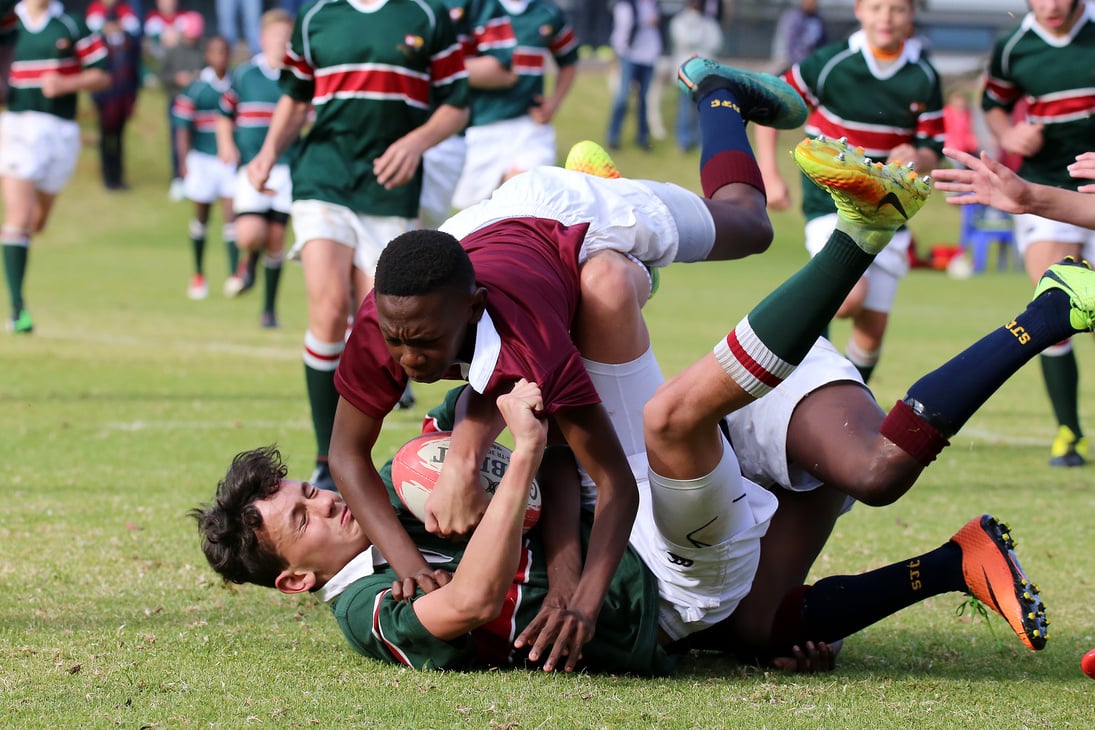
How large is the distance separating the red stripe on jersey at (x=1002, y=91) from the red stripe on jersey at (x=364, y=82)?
3.26 m

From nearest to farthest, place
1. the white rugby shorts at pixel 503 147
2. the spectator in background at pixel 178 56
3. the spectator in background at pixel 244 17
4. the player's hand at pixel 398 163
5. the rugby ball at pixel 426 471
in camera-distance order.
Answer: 1. the rugby ball at pixel 426 471
2. the player's hand at pixel 398 163
3. the white rugby shorts at pixel 503 147
4. the spectator in background at pixel 178 56
5. the spectator in background at pixel 244 17

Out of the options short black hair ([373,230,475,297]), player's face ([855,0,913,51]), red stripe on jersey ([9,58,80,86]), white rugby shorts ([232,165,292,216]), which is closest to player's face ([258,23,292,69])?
white rugby shorts ([232,165,292,216])

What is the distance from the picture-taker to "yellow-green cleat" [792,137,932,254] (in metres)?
3.22

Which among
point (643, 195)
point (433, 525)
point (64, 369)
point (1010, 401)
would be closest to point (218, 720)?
point (433, 525)

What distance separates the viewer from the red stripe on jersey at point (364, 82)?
662cm

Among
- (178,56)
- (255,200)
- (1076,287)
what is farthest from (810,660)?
(178,56)

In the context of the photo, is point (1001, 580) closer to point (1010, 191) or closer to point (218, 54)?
point (1010, 191)

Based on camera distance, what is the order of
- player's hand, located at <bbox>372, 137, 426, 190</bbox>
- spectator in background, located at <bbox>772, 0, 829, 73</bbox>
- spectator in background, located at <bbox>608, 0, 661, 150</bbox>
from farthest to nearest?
1. spectator in background, located at <bbox>608, 0, 661, 150</bbox>
2. spectator in background, located at <bbox>772, 0, 829, 73</bbox>
3. player's hand, located at <bbox>372, 137, 426, 190</bbox>

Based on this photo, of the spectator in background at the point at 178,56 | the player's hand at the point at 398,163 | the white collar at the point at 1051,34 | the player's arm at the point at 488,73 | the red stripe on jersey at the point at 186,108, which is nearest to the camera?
the player's hand at the point at 398,163

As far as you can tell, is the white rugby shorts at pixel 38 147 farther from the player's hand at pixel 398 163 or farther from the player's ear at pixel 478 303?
the player's ear at pixel 478 303

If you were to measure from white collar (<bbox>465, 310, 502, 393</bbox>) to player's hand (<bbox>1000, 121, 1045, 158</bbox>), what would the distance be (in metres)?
4.72

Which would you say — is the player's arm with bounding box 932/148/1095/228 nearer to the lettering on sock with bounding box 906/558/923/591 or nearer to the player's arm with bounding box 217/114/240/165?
the lettering on sock with bounding box 906/558/923/591

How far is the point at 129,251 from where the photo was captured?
21.5 meters

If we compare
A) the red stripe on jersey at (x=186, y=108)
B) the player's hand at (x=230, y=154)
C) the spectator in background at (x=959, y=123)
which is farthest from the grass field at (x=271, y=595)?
the spectator in background at (x=959, y=123)
